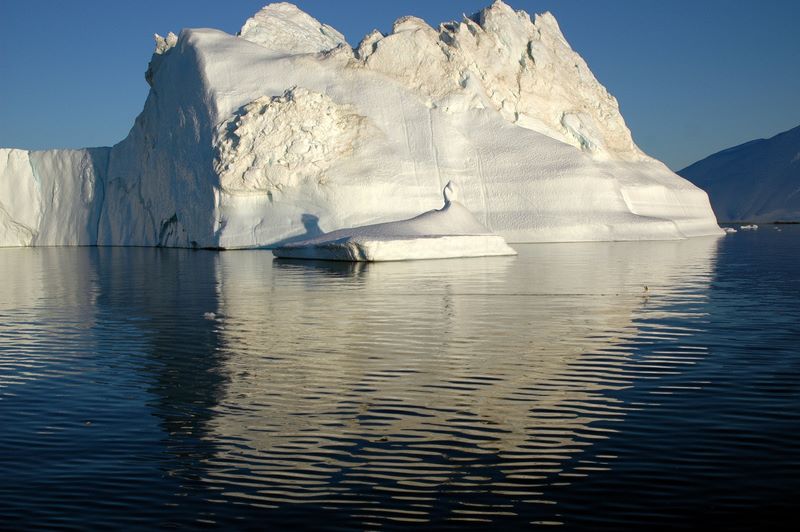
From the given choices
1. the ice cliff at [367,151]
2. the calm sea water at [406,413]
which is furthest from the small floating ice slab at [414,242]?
the calm sea water at [406,413]

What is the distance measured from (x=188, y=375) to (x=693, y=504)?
536 cm

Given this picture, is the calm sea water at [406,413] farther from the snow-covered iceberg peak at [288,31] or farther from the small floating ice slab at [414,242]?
the snow-covered iceberg peak at [288,31]

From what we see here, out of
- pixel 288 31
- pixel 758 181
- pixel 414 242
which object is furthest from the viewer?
pixel 758 181

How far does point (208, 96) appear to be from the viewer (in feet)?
126

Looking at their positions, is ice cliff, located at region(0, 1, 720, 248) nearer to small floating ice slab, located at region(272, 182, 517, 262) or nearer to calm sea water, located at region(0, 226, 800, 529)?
small floating ice slab, located at region(272, 182, 517, 262)

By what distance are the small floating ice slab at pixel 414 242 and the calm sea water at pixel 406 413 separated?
35.1 feet

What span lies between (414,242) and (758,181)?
72420mm

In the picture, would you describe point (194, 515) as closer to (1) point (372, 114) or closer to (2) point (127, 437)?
(2) point (127, 437)

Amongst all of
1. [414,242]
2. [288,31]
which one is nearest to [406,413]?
[414,242]

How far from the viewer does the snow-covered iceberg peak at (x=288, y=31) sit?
178 feet

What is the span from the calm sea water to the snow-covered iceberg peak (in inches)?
1660

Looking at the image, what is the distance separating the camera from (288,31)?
184ft

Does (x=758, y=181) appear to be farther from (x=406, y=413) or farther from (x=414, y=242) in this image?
(x=406, y=413)

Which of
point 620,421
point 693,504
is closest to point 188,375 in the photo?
point 620,421
